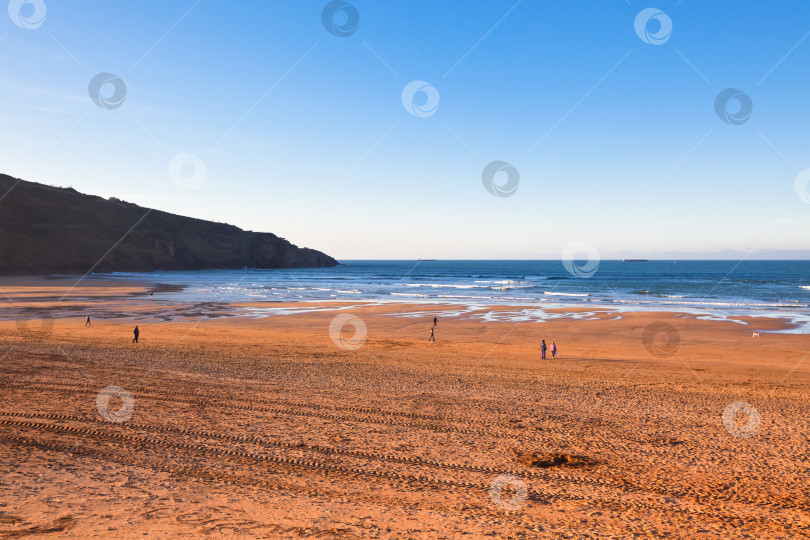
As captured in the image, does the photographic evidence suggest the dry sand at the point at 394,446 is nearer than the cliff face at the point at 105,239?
Yes

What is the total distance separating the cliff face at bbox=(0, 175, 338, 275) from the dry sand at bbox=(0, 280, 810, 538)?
102m

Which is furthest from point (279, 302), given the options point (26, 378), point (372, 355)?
point (26, 378)

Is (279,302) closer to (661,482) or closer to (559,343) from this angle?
(559,343)

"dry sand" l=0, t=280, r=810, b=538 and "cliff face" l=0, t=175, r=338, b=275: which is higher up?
"cliff face" l=0, t=175, r=338, b=275

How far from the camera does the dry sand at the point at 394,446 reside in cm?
757

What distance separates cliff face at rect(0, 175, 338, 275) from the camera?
10496 cm

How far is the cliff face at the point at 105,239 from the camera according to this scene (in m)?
105

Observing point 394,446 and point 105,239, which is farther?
point 105,239

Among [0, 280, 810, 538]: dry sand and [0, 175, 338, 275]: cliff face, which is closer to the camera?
[0, 280, 810, 538]: dry sand

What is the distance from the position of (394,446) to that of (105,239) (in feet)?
462

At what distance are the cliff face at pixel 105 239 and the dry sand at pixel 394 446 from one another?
335 feet

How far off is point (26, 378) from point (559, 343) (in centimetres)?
2614

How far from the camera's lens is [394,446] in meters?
10.7

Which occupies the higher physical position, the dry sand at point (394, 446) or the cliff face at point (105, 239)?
the cliff face at point (105, 239)
